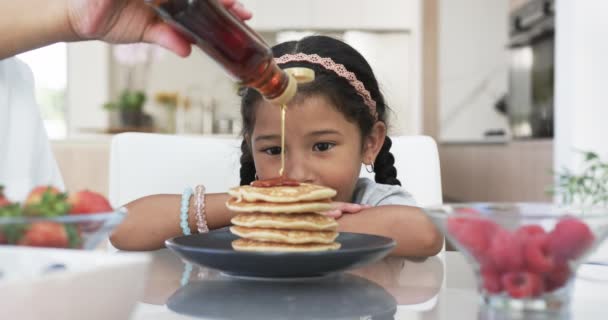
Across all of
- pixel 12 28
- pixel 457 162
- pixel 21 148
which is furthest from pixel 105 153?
pixel 457 162

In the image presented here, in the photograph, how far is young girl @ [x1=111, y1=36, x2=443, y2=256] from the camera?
122 cm

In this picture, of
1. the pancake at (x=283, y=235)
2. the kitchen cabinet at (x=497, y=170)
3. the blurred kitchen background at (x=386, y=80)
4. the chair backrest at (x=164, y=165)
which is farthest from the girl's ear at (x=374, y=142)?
the blurred kitchen background at (x=386, y=80)

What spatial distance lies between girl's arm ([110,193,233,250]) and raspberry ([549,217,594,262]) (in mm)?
770

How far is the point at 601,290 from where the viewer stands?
90 cm

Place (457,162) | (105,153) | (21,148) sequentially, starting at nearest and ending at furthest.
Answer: (21,148), (105,153), (457,162)

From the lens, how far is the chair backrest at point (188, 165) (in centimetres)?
170

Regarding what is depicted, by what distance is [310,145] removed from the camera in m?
1.56

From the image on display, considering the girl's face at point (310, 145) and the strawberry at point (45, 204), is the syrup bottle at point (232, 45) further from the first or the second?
the girl's face at point (310, 145)

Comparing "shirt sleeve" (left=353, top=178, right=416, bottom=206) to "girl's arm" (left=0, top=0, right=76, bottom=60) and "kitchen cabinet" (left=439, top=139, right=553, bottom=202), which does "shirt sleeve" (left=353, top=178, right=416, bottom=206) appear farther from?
"kitchen cabinet" (left=439, top=139, right=553, bottom=202)

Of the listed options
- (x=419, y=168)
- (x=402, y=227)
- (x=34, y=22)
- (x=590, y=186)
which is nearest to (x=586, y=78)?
(x=590, y=186)

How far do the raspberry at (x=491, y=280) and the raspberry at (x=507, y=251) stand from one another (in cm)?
2

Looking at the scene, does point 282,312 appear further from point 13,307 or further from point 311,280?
point 13,307

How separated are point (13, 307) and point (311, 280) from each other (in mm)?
472

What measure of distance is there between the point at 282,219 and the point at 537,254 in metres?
0.33
